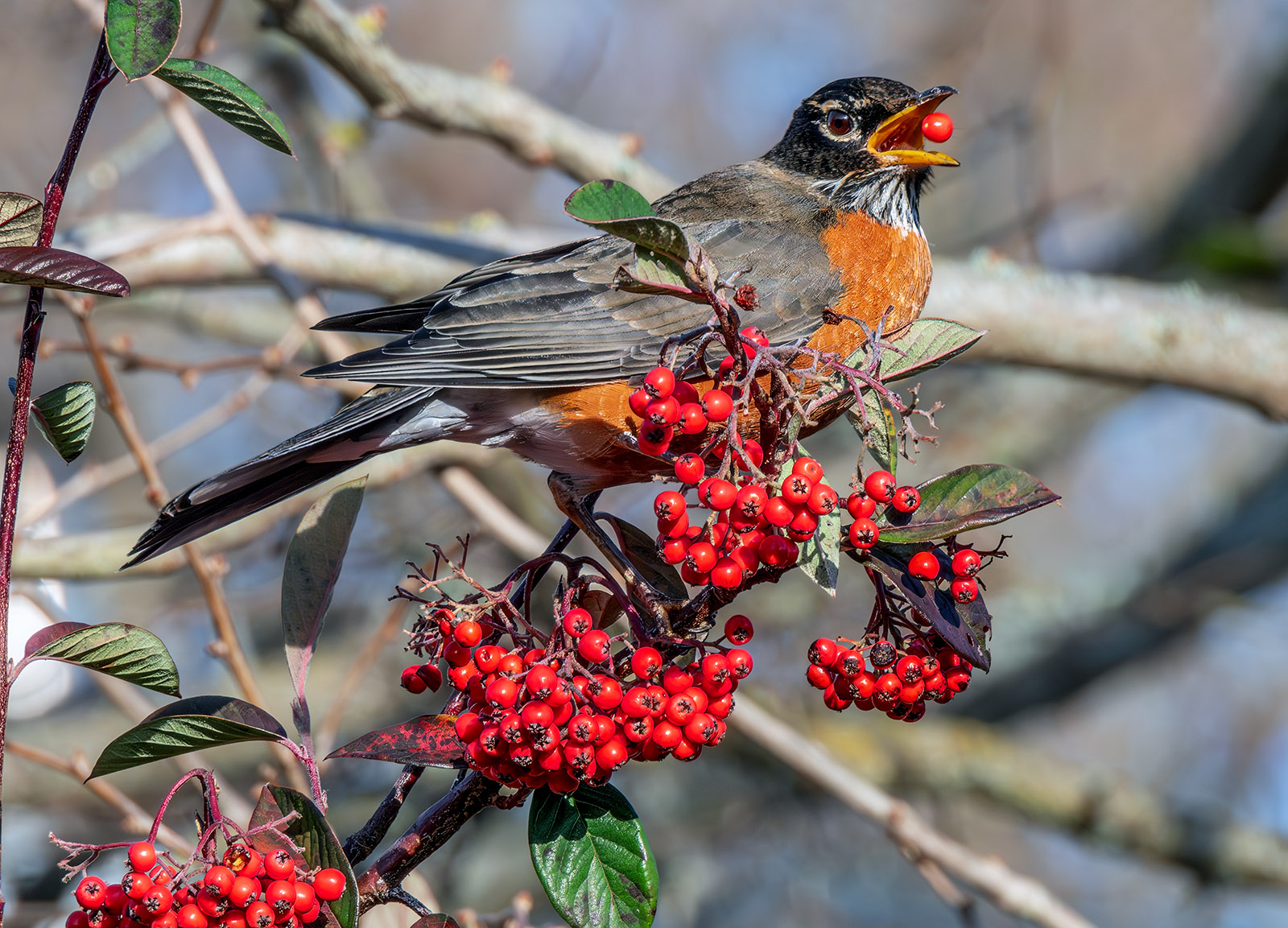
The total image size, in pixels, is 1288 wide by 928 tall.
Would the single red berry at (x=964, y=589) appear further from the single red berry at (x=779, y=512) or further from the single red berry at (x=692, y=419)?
the single red berry at (x=692, y=419)

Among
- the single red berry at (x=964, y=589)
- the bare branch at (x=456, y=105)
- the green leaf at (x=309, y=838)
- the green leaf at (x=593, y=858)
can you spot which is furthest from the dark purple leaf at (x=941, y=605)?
the bare branch at (x=456, y=105)

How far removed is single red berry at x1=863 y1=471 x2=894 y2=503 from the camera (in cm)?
139

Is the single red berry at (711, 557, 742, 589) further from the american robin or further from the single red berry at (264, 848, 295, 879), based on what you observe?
the american robin

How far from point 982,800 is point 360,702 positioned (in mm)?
2709

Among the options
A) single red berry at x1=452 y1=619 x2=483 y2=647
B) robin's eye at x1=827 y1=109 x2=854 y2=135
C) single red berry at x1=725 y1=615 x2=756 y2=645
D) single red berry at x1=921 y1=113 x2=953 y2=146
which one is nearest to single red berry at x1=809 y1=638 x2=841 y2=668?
single red berry at x1=725 y1=615 x2=756 y2=645

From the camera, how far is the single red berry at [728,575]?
1.40m

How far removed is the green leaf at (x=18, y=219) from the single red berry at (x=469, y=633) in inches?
26.4

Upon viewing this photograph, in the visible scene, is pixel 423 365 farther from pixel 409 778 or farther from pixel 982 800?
pixel 982 800

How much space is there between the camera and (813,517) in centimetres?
136

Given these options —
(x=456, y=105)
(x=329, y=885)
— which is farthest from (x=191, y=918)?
(x=456, y=105)

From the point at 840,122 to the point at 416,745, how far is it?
2.45 m

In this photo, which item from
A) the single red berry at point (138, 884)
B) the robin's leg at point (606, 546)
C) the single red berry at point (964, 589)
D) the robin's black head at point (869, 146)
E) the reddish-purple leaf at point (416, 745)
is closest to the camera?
the single red berry at point (138, 884)

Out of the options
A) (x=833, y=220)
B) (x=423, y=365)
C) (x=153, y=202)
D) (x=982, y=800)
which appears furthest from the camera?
(x=153, y=202)

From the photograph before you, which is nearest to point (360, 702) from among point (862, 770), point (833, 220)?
point (862, 770)
